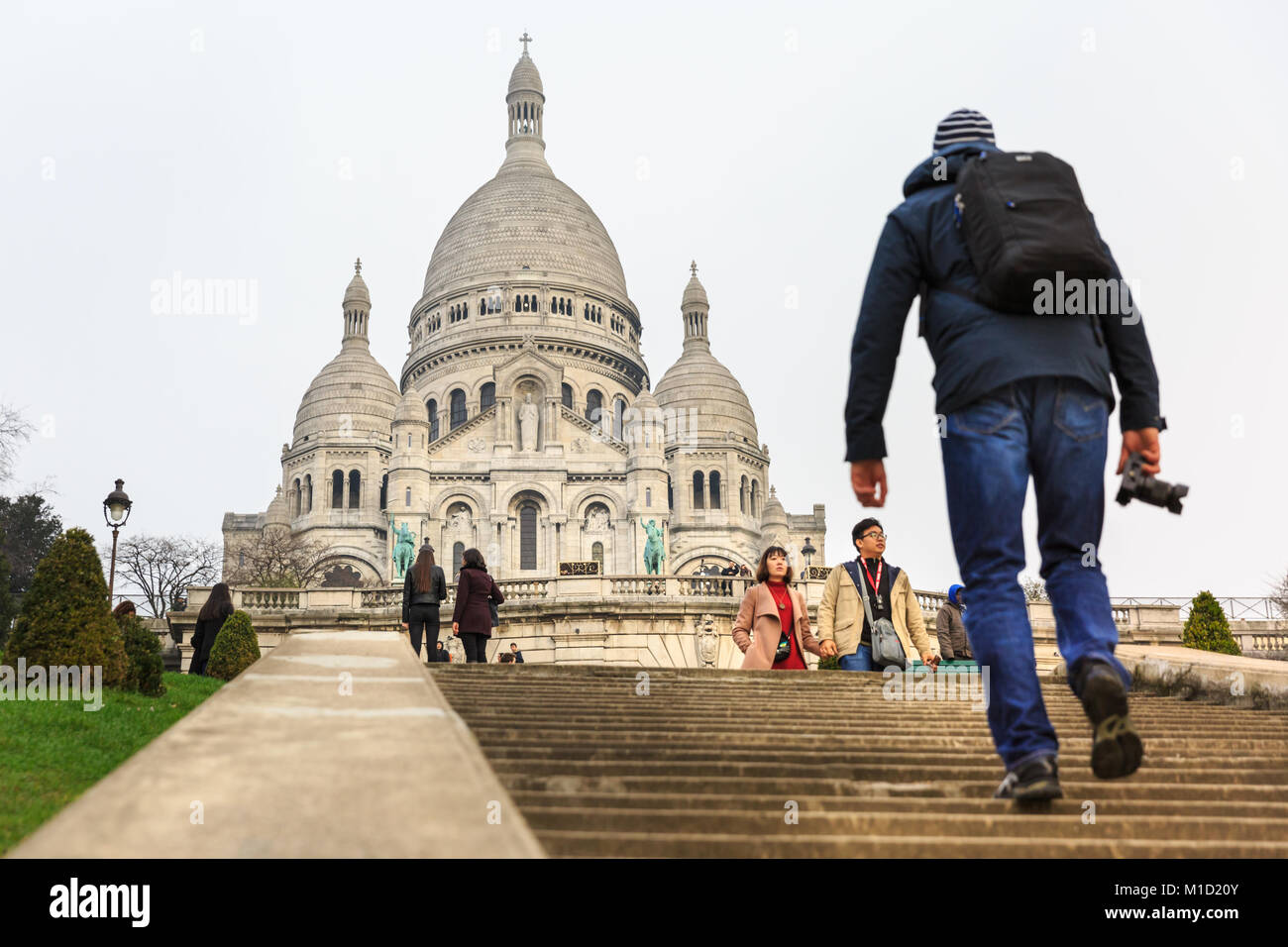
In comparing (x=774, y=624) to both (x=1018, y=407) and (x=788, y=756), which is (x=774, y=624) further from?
(x=1018, y=407)

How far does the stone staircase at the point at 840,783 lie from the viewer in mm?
3711

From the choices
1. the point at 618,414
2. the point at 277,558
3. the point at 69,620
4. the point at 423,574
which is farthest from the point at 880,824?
the point at 618,414

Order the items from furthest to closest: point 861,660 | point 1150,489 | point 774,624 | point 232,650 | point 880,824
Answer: point 232,650, point 774,624, point 861,660, point 1150,489, point 880,824

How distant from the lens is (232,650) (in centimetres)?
1593

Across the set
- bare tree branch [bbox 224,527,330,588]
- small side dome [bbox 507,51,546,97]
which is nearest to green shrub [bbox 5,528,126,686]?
bare tree branch [bbox 224,527,330,588]

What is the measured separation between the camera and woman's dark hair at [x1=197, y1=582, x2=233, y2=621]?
1714 cm

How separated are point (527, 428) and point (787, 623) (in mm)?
46659

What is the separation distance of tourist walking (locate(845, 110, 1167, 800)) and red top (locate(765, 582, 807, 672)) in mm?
5165

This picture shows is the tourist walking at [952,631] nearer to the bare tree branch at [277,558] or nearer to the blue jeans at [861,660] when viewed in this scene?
the blue jeans at [861,660]

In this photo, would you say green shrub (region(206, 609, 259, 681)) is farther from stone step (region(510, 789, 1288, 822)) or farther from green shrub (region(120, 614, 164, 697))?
stone step (region(510, 789, 1288, 822))

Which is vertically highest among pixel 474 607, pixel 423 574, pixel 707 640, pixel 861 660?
pixel 423 574
